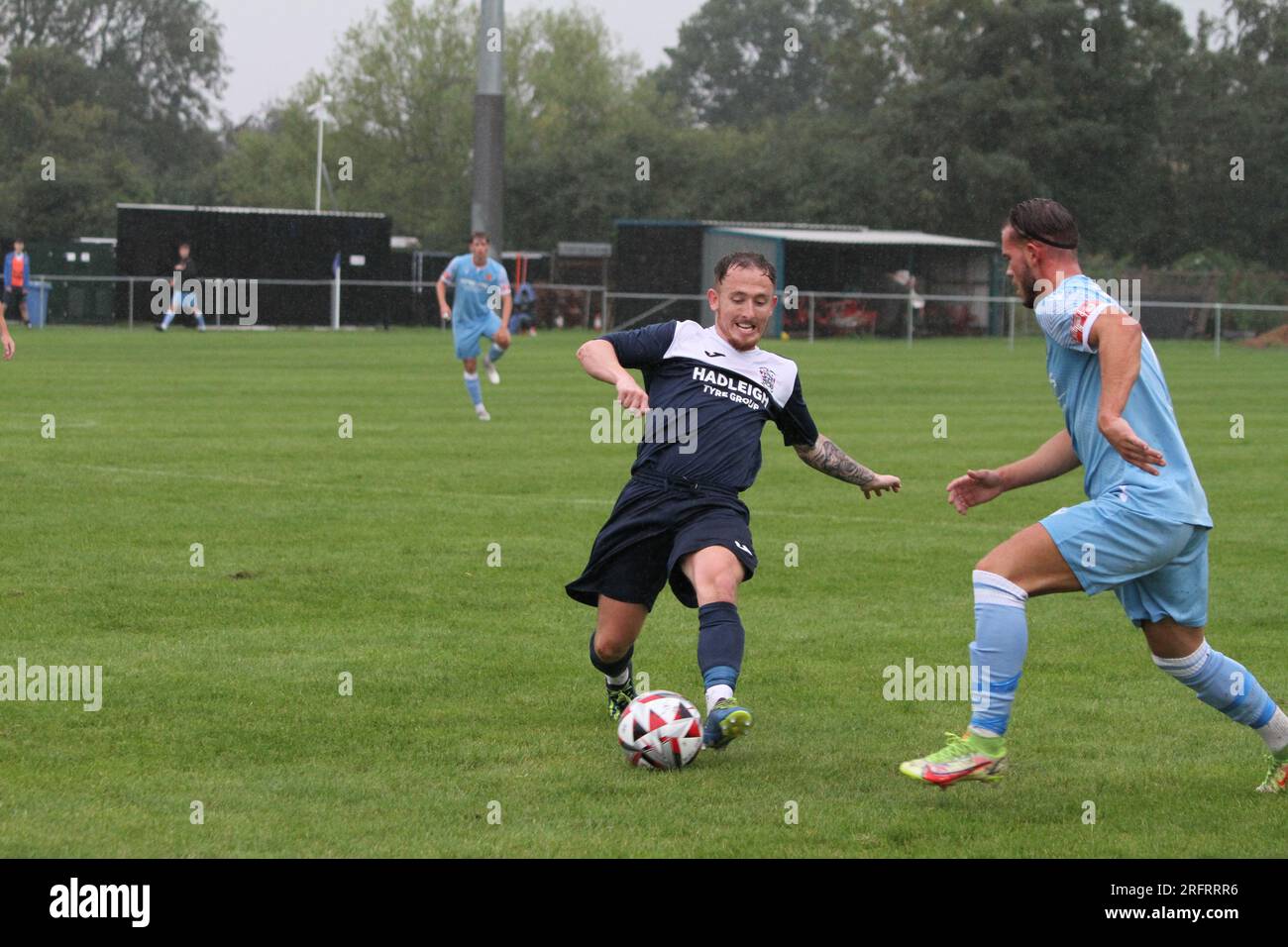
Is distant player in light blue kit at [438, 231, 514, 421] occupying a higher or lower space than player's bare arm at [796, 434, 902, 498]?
higher

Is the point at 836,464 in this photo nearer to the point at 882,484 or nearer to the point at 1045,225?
the point at 882,484

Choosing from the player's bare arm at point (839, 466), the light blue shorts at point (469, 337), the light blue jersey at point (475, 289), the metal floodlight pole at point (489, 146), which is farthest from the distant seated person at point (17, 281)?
the player's bare arm at point (839, 466)

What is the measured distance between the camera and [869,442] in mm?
18547

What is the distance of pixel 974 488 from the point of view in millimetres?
6422

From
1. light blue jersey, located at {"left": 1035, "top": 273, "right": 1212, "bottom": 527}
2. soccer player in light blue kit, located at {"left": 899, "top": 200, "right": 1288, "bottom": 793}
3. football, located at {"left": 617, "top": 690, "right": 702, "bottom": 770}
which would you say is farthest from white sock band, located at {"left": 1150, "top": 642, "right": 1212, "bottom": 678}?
football, located at {"left": 617, "top": 690, "right": 702, "bottom": 770}

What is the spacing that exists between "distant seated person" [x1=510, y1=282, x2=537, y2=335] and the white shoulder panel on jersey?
39779 millimetres

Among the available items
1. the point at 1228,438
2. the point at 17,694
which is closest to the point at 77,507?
the point at 17,694

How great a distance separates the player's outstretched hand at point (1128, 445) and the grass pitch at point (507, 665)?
1.15m

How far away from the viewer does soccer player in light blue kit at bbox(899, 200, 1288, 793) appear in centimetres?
568

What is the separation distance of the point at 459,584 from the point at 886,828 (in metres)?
4.77

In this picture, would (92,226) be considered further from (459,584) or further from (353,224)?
(459,584)

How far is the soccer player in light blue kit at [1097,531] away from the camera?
5680mm

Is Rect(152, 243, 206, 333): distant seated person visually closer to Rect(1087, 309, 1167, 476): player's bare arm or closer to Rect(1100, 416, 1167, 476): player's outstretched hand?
Rect(1087, 309, 1167, 476): player's bare arm

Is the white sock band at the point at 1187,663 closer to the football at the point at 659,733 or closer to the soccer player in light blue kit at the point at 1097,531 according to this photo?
the soccer player in light blue kit at the point at 1097,531
